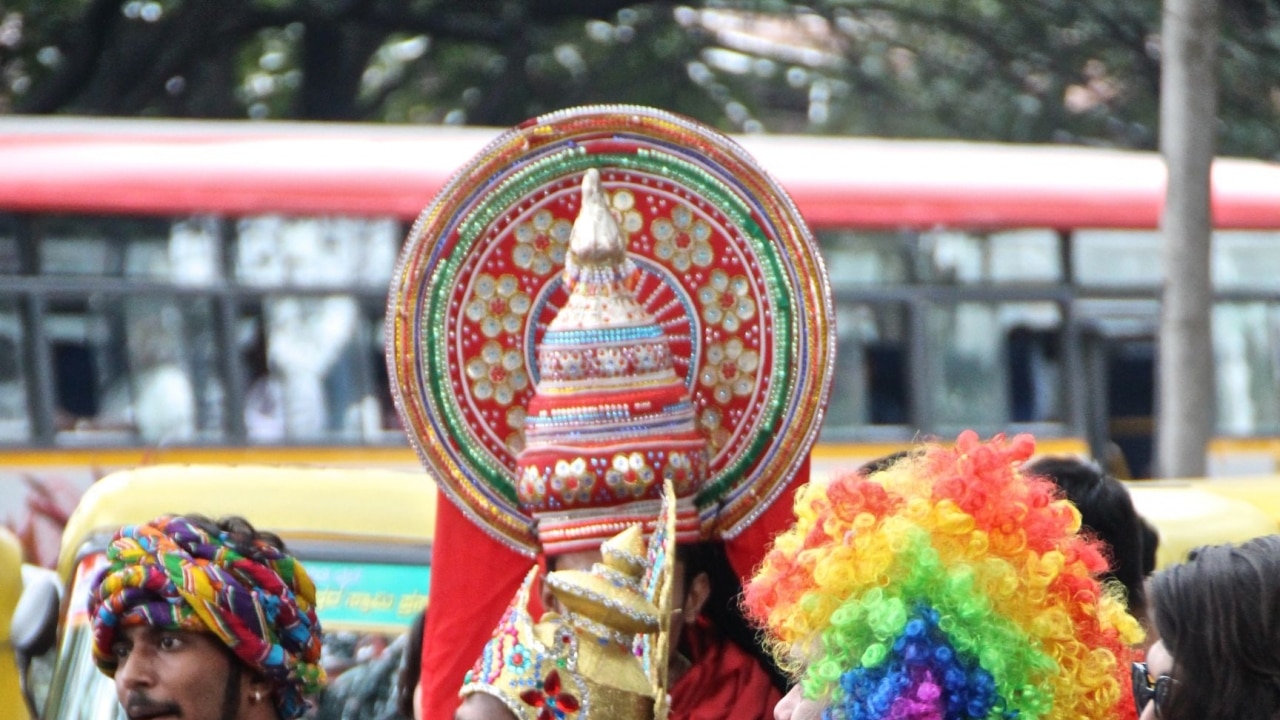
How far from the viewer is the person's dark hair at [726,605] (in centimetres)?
340

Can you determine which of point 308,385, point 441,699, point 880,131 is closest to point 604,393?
point 441,699

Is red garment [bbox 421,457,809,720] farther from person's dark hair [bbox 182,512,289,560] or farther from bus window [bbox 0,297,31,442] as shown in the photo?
bus window [bbox 0,297,31,442]

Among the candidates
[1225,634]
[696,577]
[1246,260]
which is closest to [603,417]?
[696,577]

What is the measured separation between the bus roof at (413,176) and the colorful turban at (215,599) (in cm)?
682

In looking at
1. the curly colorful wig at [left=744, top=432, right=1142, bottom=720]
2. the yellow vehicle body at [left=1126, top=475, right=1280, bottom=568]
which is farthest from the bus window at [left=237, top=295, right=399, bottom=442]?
the curly colorful wig at [left=744, top=432, right=1142, bottom=720]

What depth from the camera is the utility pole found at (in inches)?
302

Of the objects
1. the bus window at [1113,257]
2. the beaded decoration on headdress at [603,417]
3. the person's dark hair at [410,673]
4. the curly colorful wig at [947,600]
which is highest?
the bus window at [1113,257]

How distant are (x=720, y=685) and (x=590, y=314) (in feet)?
2.26

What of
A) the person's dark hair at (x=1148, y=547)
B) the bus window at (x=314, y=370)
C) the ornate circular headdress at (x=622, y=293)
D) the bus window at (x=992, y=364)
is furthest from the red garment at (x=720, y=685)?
the bus window at (x=992, y=364)

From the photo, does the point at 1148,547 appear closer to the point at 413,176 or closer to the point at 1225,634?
the point at 1225,634

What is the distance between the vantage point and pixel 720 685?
11.1 ft

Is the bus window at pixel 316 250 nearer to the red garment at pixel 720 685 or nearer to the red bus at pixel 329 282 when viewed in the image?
the red bus at pixel 329 282

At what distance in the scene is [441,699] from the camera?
3.56 m

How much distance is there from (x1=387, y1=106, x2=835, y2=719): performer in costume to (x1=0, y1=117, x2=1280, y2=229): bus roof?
258 inches
